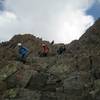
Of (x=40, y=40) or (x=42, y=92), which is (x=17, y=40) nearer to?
(x=40, y=40)

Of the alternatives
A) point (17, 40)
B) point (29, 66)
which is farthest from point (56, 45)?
point (29, 66)

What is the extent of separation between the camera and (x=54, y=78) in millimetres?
47062

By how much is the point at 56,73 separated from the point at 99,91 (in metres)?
8.98

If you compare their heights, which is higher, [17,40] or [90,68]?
[17,40]

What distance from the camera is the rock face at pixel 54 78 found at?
142 feet

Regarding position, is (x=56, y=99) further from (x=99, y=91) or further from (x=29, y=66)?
(x=29, y=66)

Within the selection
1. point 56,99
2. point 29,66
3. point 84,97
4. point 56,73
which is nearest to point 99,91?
point 84,97

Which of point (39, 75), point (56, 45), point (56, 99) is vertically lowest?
point (56, 99)

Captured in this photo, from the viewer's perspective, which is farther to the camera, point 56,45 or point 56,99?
point 56,45

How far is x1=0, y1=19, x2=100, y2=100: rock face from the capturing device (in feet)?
142

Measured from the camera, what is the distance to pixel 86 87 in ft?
143

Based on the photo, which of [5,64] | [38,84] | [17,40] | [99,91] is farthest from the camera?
[17,40]

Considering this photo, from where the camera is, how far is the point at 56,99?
43000 millimetres

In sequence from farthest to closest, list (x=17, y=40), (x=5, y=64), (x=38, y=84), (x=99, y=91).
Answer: (x=17, y=40), (x=5, y=64), (x=38, y=84), (x=99, y=91)
